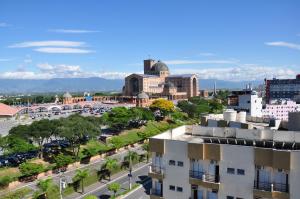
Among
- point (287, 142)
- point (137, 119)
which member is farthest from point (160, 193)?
point (137, 119)

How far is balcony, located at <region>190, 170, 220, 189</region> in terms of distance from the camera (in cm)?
1839

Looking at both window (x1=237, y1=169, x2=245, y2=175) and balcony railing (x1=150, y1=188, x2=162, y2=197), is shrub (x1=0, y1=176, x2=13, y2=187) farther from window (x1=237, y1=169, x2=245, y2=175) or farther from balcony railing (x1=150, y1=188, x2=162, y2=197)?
window (x1=237, y1=169, x2=245, y2=175)

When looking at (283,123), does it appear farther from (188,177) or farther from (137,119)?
(137,119)

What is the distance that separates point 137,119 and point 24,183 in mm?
49468

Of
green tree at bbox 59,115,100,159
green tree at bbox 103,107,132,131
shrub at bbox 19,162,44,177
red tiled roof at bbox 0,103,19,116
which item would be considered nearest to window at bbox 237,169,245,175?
shrub at bbox 19,162,44,177

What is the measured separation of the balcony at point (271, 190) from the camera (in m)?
16.7

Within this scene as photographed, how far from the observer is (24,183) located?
151ft

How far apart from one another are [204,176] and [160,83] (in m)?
159

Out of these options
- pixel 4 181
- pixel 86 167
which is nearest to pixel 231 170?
pixel 4 181

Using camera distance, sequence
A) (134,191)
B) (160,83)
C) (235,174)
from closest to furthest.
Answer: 1. (235,174)
2. (134,191)
3. (160,83)

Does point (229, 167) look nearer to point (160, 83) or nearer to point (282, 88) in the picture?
point (160, 83)

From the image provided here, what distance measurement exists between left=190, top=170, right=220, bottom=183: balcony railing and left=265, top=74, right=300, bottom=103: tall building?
157 metres

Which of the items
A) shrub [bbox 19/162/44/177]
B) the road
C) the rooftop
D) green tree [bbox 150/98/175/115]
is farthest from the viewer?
green tree [bbox 150/98/175/115]

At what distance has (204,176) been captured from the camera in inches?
736
